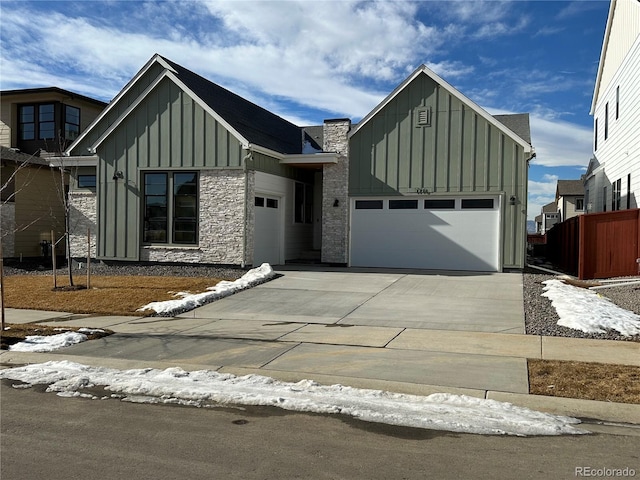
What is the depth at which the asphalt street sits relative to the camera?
4.11 meters

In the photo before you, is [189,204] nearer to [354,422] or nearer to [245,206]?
[245,206]

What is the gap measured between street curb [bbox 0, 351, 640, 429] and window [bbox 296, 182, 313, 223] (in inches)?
542

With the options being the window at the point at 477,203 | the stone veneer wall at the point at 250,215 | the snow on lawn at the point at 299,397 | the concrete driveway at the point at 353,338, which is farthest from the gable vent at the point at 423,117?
the snow on lawn at the point at 299,397

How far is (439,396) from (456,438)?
108cm

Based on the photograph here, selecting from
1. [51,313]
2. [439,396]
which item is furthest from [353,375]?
[51,313]

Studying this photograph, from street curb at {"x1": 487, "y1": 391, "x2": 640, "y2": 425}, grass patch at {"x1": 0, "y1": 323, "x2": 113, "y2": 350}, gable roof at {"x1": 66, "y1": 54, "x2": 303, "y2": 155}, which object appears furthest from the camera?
gable roof at {"x1": 66, "y1": 54, "x2": 303, "y2": 155}

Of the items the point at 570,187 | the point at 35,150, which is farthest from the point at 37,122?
the point at 570,187

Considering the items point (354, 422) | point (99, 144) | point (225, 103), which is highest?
point (225, 103)

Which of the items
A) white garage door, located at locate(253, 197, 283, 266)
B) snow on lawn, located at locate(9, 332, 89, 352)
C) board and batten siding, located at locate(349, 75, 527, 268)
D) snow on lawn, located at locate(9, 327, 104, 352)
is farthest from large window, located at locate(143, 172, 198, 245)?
snow on lawn, located at locate(9, 332, 89, 352)

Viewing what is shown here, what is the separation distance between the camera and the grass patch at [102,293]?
39.2 ft

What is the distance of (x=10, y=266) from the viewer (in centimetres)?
2020

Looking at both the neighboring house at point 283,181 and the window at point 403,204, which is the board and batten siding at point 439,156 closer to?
the neighboring house at point 283,181

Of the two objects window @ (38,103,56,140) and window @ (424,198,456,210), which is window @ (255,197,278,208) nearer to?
window @ (424,198,456,210)

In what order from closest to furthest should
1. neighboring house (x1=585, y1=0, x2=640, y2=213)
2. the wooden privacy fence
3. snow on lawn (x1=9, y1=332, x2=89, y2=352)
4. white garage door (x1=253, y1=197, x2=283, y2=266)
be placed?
snow on lawn (x1=9, y1=332, x2=89, y2=352) < the wooden privacy fence < neighboring house (x1=585, y1=0, x2=640, y2=213) < white garage door (x1=253, y1=197, x2=283, y2=266)
